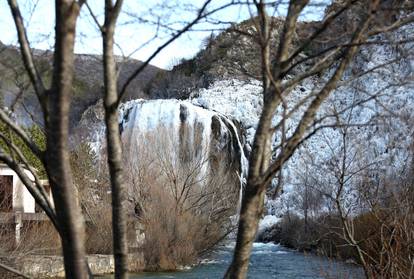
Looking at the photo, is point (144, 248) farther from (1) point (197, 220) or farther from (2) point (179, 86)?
(2) point (179, 86)

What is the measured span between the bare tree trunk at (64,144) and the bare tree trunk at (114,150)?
0.17 m

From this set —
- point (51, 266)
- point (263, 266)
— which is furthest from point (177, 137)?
point (51, 266)

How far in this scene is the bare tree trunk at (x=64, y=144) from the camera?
181cm

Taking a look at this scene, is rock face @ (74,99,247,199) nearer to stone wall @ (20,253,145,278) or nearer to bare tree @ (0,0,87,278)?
stone wall @ (20,253,145,278)

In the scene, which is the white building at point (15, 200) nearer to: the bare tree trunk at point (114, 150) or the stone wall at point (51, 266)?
the stone wall at point (51, 266)

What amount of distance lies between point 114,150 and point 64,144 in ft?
0.87

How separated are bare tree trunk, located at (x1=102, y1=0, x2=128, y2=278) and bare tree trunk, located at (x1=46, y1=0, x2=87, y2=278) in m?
0.17

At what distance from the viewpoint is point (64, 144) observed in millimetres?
1844

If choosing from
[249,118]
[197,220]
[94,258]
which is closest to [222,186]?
[197,220]

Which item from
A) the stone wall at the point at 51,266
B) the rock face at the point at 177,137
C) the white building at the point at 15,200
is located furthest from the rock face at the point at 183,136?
the stone wall at the point at 51,266

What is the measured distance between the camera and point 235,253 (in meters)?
2.10

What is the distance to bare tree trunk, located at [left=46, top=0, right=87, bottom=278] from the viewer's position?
71.3 inches

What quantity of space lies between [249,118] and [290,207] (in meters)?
7.00

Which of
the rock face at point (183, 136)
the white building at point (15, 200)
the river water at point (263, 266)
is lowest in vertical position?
the river water at point (263, 266)
